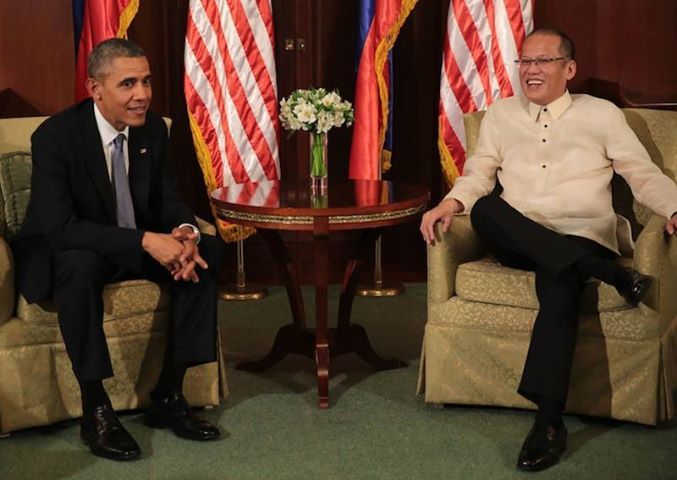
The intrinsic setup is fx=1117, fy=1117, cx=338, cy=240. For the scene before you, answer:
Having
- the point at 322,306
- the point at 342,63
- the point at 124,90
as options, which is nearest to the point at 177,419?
the point at 322,306

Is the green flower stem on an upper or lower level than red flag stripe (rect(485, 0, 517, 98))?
lower

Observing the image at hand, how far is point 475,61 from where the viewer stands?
17.2ft

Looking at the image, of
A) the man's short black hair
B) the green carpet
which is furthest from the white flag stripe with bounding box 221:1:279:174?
the man's short black hair

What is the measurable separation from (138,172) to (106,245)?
0.37 meters

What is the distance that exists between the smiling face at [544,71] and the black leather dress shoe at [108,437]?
1.80 m

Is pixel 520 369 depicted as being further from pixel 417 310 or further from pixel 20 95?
pixel 20 95

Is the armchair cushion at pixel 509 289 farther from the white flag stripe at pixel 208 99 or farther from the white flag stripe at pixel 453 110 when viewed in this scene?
the white flag stripe at pixel 208 99

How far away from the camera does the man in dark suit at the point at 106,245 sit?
3.44 m

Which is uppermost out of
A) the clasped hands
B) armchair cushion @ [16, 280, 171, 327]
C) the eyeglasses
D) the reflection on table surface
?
the eyeglasses

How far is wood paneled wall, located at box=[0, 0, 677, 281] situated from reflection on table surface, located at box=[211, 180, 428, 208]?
138cm

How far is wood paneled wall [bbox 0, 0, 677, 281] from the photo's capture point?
5.09m

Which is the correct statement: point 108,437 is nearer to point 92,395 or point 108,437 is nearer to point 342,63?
point 92,395

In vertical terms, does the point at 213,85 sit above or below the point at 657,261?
above

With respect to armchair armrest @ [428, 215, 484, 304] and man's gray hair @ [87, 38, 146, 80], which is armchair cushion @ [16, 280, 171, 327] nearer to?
man's gray hair @ [87, 38, 146, 80]
